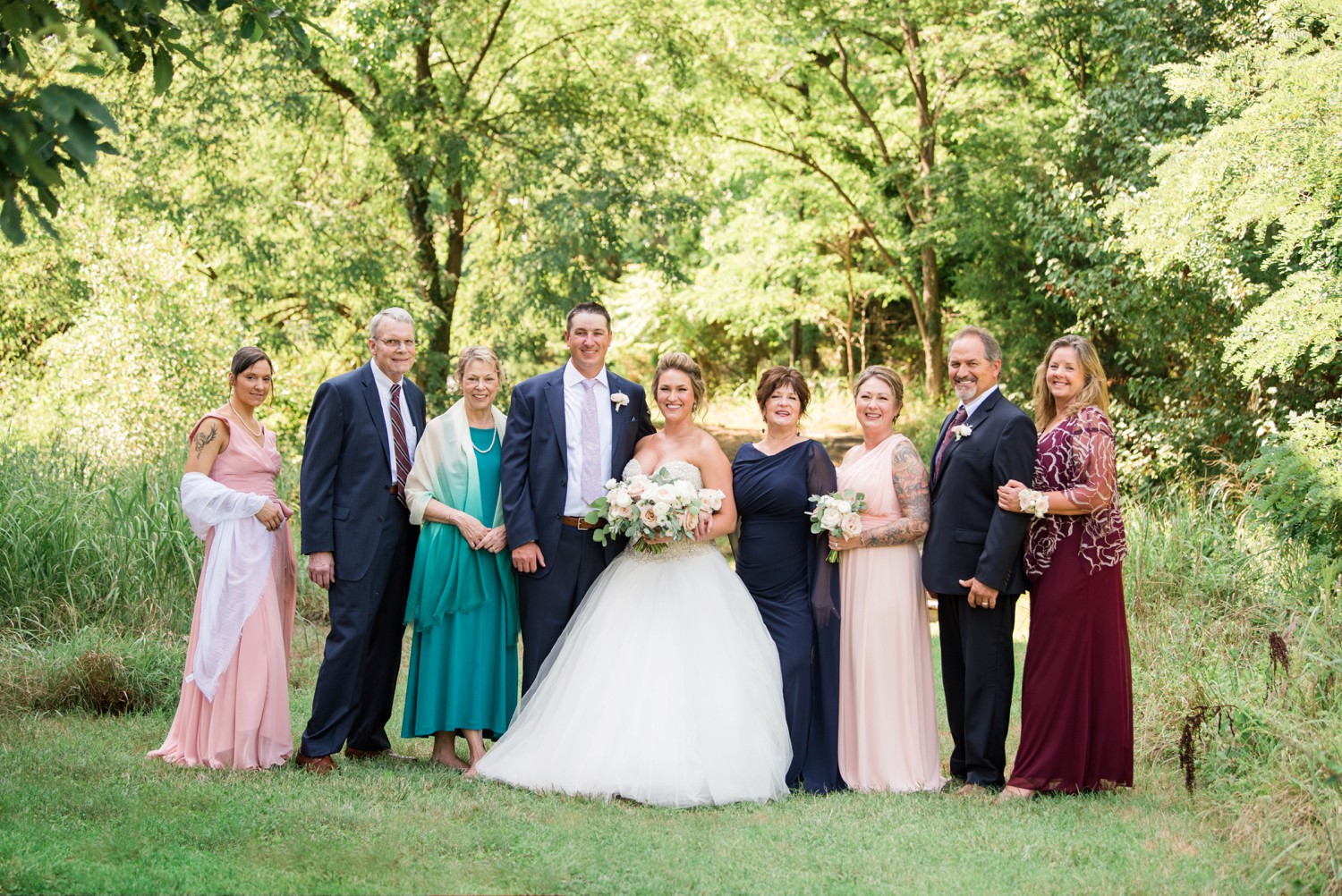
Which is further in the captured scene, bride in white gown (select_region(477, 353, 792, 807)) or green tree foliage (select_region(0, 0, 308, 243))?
bride in white gown (select_region(477, 353, 792, 807))

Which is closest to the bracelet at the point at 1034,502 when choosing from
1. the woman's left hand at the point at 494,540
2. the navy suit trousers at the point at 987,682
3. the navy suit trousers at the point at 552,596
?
the navy suit trousers at the point at 987,682

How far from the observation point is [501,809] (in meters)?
4.92

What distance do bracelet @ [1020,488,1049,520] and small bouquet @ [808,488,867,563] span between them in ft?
2.41

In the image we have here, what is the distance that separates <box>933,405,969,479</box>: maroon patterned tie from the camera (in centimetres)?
563

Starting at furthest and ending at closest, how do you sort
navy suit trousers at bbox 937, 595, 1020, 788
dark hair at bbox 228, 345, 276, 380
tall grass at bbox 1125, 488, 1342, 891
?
dark hair at bbox 228, 345, 276, 380 → navy suit trousers at bbox 937, 595, 1020, 788 → tall grass at bbox 1125, 488, 1342, 891

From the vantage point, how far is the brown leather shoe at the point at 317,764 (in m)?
5.56

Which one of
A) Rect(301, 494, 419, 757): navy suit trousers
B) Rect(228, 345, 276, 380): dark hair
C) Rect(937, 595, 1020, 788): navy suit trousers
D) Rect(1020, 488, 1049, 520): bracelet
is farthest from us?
Rect(228, 345, 276, 380): dark hair

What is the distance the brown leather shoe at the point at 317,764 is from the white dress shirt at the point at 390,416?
1.37 metres

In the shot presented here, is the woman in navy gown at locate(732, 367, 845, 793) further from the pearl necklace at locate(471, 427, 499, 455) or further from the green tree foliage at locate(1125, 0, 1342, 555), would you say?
the green tree foliage at locate(1125, 0, 1342, 555)

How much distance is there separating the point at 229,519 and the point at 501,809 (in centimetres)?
201

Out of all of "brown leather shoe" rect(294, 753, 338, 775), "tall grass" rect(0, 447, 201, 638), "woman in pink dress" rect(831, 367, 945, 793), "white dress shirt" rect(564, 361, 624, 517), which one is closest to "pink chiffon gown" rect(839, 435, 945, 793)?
"woman in pink dress" rect(831, 367, 945, 793)

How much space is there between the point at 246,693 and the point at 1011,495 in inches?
145

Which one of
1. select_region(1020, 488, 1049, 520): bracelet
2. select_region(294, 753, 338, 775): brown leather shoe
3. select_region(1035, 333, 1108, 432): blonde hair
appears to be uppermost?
select_region(1035, 333, 1108, 432): blonde hair

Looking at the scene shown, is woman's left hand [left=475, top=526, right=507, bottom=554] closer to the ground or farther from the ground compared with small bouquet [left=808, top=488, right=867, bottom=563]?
closer to the ground
